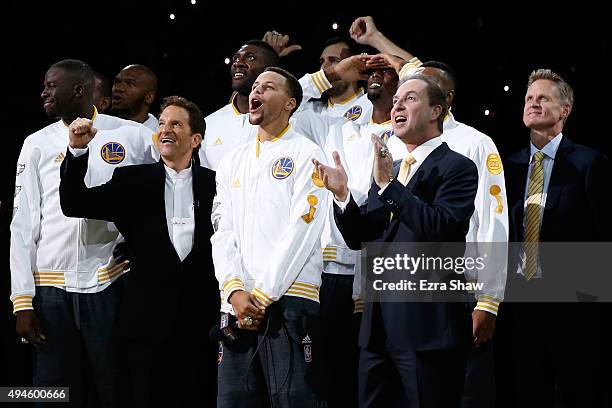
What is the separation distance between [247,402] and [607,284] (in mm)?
1863

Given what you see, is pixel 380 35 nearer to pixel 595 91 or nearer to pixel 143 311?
pixel 595 91

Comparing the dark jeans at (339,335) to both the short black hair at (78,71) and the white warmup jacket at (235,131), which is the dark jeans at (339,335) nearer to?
the white warmup jacket at (235,131)

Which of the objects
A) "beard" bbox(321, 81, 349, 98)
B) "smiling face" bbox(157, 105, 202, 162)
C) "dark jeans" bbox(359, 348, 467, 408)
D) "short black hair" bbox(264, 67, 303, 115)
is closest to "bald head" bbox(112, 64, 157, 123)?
"smiling face" bbox(157, 105, 202, 162)

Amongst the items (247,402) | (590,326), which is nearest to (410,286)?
(247,402)

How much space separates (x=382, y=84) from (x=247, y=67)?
2.39 ft

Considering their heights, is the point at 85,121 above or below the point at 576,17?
below

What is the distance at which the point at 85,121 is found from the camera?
443 centimetres

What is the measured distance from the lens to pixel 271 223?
4.27 meters

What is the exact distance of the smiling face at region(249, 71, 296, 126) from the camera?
4508mm

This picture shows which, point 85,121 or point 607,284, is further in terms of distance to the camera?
point 607,284

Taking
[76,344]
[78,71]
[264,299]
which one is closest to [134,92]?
[78,71]

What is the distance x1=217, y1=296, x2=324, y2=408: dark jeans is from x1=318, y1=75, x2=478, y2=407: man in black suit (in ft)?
0.99

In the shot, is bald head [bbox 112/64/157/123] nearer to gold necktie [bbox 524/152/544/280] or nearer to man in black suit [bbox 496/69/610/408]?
man in black suit [bbox 496/69/610/408]

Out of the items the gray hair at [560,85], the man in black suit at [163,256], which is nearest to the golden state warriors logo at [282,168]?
the man in black suit at [163,256]
